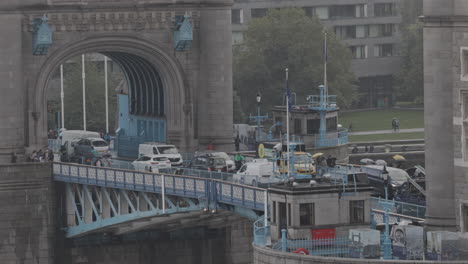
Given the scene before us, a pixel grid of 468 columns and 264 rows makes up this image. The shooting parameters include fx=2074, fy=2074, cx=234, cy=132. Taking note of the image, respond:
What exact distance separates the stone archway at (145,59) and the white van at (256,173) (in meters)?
18.2

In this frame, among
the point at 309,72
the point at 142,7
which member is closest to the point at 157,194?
the point at 142,7

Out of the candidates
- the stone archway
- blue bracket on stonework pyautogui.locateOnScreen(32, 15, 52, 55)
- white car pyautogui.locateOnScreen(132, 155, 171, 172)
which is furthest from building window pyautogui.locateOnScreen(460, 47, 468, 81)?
the stone archway

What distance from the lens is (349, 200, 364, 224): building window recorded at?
8575 centimetres

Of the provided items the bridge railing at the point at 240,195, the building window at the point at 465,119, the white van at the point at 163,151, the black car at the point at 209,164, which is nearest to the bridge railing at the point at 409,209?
the building window at the point at 465,119

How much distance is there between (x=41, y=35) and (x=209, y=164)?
Answer: 46.2ft

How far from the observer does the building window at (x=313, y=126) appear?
137m

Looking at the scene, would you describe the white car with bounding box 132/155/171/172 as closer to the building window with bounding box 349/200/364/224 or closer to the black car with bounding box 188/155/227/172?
the black car with bounding box 188/155/227/172

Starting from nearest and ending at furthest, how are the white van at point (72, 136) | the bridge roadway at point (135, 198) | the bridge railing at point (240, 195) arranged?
the bridge railing at point (240, 195) → the bridge roadway at point (135, 198) → the white van at point (72, 136)

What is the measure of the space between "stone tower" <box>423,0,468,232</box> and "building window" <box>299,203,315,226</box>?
546cm

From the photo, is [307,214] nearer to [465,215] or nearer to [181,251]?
[465,215]

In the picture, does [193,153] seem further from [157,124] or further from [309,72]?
[309,72]

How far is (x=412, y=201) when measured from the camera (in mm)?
100438

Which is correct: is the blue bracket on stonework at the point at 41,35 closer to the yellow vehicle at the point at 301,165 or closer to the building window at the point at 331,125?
the building window at the point at 331,125

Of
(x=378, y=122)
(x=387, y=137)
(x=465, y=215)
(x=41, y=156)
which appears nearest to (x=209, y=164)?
(x=41, y=156)
